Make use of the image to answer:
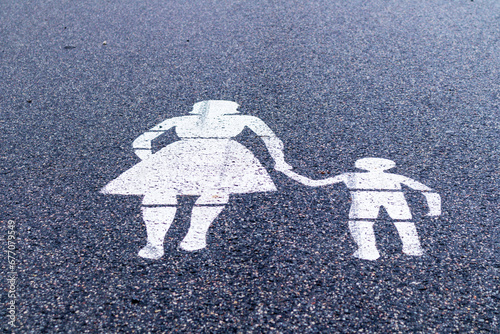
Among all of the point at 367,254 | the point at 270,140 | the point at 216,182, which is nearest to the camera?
the point at 367,254

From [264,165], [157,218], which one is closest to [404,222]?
[264,165]

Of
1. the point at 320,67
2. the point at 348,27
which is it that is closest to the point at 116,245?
the point at 320,67

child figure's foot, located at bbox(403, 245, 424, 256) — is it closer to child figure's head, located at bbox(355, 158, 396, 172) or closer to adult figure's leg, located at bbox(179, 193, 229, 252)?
child figure's head, located at bbox(355, 158, 396, 172)

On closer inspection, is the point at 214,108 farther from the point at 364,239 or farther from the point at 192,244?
the point at 364,239

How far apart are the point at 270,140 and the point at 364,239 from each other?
4.24ft

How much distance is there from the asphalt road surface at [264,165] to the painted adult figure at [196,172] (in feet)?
0.21

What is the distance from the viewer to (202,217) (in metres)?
2.91

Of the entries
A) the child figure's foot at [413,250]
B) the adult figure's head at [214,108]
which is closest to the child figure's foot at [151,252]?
the child figure's foot at [413,250]

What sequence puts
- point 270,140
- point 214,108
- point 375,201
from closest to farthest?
point 375,201, point 270,140, point 214,108

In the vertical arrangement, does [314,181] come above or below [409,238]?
above

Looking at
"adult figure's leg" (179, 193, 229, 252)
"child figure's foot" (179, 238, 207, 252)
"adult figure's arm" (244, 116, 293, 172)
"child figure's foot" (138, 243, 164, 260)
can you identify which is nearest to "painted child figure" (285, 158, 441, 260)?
"adult figure's arm" (244, 116, 293, 172)

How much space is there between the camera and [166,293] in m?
2.37

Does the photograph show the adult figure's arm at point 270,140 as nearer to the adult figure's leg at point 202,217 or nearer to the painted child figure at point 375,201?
the painted child figure at point 375,201

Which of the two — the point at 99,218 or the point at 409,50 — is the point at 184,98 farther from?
the point at 409,50
